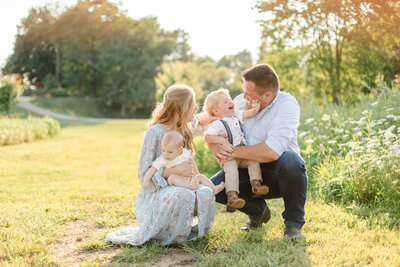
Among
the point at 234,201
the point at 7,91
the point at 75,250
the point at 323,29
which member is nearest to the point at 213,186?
the point at 234,201

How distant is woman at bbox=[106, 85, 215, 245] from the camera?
316cm

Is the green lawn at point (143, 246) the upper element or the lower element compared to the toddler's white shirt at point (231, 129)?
lower

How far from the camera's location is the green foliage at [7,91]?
60.6 feet

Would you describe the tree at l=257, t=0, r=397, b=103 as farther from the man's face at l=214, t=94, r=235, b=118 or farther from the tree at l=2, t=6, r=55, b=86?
the tree at l=2, t=6, r=55, b=86

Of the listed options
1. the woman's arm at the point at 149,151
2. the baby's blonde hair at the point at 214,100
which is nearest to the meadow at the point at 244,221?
the woman's arm at the point at 149,151

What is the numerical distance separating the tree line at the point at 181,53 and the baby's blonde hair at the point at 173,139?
303 cm

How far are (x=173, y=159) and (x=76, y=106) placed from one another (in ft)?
118

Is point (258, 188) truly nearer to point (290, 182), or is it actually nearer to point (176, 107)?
point (290, 182)

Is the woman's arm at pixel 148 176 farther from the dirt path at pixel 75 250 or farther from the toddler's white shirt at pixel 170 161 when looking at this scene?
the dirt path at pixel 75 250

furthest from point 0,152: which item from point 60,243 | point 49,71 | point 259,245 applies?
point 49,71

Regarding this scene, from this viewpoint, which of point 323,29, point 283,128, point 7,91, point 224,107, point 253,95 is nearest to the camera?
point 283,128

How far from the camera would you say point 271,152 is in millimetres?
3326

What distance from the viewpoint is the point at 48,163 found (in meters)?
9.57

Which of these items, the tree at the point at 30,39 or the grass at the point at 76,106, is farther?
the grass at the point at 76,106
